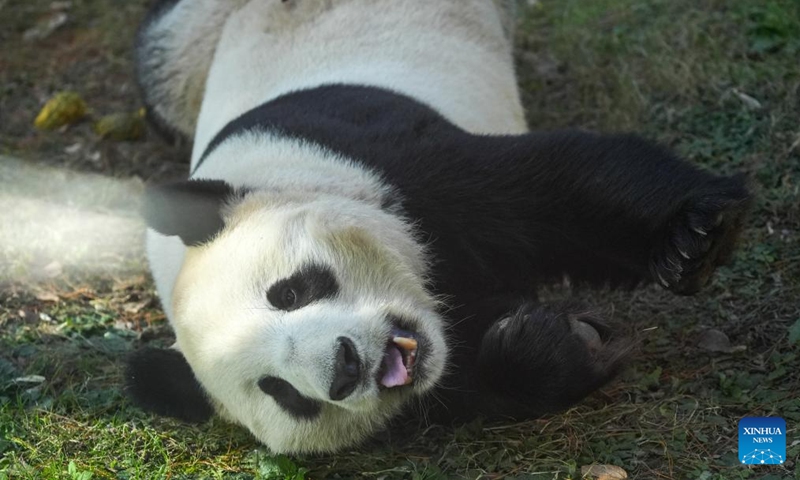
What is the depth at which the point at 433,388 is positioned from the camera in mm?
4043

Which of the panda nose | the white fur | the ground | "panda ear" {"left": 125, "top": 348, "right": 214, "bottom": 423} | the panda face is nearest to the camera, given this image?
→ the panda nose

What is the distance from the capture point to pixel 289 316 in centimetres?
366

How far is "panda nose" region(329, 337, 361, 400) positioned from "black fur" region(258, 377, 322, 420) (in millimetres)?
419

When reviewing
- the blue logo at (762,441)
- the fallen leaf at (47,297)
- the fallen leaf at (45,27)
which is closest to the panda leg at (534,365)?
the blue logo at (762,441)

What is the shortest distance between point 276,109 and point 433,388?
5.41ft

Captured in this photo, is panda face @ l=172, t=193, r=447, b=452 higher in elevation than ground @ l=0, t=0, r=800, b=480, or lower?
higher

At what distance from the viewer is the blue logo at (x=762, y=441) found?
3549 mm

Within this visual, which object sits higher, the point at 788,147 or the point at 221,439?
the point at 788,147

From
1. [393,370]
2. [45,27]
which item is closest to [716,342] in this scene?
[393,370]

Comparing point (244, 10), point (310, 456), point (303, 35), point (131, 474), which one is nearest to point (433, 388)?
point (310, 456)

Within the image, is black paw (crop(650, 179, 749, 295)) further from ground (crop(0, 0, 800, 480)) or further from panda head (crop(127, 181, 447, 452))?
panda head (crop(127, 181, 447, 452))

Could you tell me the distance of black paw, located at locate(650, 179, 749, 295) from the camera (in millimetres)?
3914

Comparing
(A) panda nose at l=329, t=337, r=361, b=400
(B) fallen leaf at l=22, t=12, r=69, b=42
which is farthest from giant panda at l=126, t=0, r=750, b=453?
(B) fallen leaf at l=22, t=12, r=69, b=42

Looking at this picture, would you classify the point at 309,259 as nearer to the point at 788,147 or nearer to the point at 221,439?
the point at 221,439
